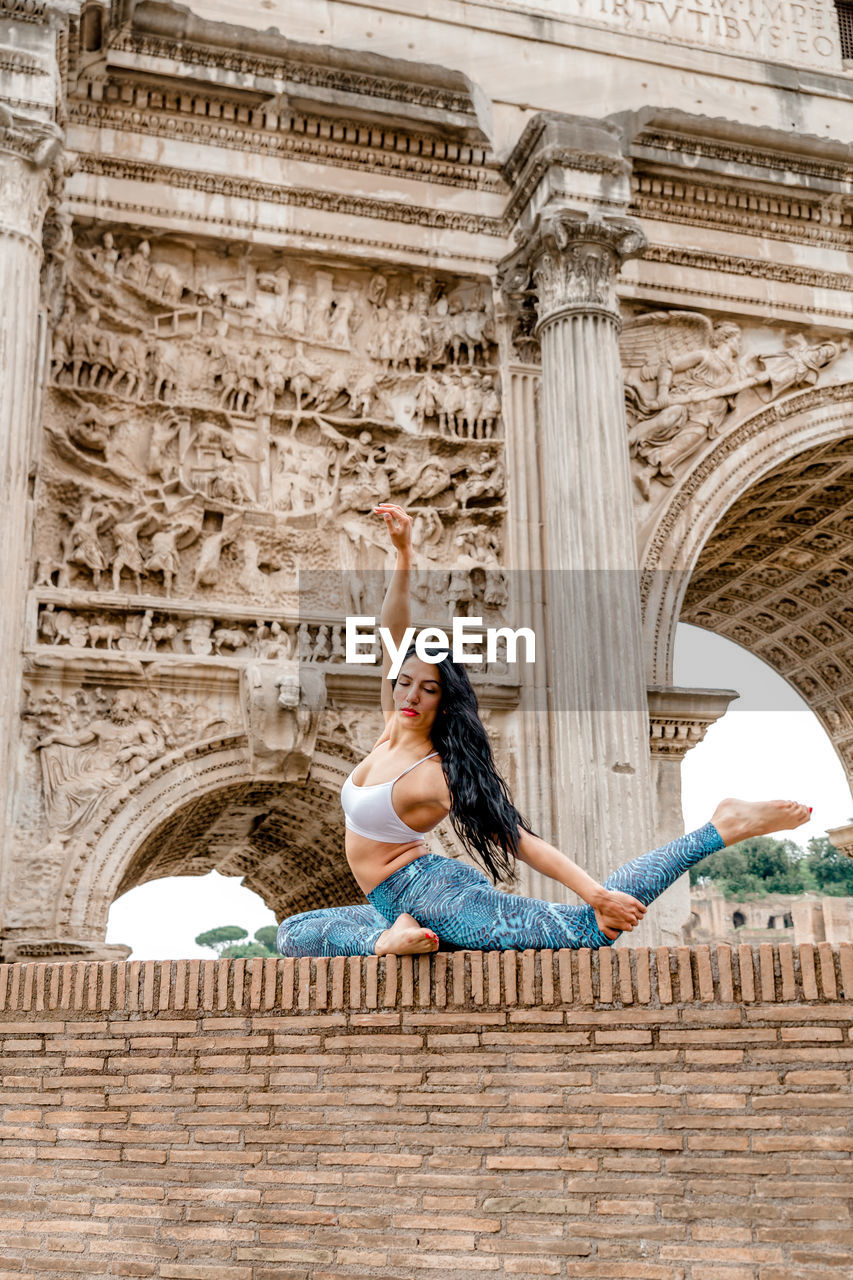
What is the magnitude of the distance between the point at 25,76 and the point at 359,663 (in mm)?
6264

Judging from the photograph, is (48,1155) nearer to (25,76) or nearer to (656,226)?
(25,76)

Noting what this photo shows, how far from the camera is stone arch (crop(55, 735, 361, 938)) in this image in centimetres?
1261

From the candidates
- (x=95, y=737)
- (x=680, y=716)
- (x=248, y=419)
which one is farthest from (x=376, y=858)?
(x=248, y=419)

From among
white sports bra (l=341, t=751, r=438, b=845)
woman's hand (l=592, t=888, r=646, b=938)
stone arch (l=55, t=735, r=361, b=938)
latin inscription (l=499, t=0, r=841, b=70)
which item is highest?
latin inscription (l=499, t=0, r=841, b=70)

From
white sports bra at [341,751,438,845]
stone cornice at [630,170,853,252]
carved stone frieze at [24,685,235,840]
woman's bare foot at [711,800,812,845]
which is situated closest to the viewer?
woman's bare foot at [711,800,812,845]

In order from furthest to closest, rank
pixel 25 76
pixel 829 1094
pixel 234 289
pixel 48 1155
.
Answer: pixel 234 289 < pixel 25 76 < pixel 48 1155 < pixel 829 1094

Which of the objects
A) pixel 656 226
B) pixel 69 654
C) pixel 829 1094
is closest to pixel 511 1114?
pixel 829 1094

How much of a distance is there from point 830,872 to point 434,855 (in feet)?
280

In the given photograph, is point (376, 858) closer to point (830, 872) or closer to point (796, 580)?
point (796, 580)

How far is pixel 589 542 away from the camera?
551 inches

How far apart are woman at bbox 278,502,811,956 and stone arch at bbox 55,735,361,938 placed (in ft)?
23.5

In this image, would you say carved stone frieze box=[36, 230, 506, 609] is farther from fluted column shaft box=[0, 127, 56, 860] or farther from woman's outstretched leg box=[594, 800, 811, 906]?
woman's outstretched leg box=[594, 800, 811, 906]

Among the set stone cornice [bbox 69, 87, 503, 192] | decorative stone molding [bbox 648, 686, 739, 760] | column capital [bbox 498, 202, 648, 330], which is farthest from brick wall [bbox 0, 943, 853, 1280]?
stone cornice [bbox 69, 87, 503, 192]

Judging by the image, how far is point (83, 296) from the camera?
14.4 metres
